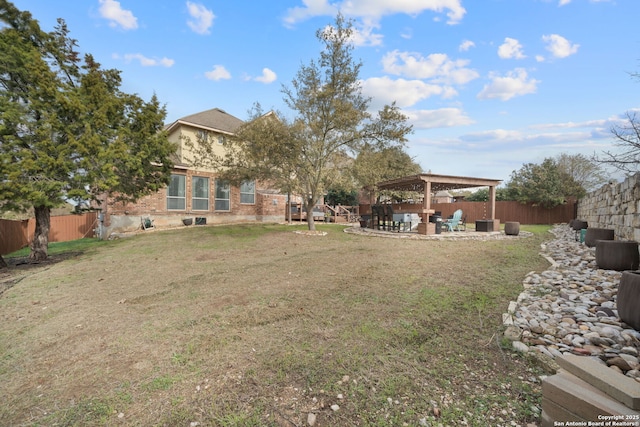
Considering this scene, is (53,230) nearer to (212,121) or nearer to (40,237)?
(40,237)

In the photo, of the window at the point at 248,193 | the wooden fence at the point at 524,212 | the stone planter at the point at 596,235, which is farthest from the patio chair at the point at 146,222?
the wooden fence at the point at 524,212

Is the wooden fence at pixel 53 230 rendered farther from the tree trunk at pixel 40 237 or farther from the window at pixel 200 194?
the window at pixel 200 194

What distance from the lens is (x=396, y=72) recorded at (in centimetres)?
1263

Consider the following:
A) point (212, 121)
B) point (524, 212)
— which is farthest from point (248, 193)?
point (524, 212)

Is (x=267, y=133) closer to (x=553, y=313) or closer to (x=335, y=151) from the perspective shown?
(x=335, y=151)

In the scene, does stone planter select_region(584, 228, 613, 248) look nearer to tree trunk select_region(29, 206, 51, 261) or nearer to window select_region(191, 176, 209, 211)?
tree trunk select_region(29, 206, 51, 261)

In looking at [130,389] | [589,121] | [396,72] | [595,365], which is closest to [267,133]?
[396,72]

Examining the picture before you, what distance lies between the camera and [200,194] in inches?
667

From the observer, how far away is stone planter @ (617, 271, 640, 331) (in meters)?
2.83

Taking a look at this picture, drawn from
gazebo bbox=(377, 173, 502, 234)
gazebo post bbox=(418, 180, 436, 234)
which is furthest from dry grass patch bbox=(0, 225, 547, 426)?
gazebo bbox=(377, 173, 502, 234)

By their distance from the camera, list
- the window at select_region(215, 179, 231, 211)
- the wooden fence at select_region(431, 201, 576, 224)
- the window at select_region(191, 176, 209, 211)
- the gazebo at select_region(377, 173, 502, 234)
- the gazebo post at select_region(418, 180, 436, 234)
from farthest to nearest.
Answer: the wooden fence at select_region(431, 201, 576, 224), the window at select_region(215, 179, 231, 211), the window at select_region(191, 176, 209, 211), the gazebo at select_region(377, 173, 502, 234), the gazebo post at select_region(418, 180, 436, 234)

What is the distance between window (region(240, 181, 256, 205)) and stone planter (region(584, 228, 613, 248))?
661 inches

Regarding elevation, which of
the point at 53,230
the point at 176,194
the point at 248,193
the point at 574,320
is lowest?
the point at 574,320

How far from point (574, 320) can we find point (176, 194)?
1712 centimetres
